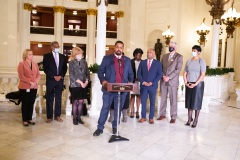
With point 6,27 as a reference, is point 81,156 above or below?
below

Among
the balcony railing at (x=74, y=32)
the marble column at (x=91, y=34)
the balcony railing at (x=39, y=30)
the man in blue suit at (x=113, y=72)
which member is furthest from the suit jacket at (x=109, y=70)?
the balcony railing at (x=39, y=30)

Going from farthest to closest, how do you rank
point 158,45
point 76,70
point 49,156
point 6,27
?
1. point 158,45
2. point 6,27
3. point 76,70
4. point 49,156

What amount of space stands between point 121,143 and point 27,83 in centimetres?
235

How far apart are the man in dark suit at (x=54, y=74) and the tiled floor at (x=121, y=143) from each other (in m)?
0.38

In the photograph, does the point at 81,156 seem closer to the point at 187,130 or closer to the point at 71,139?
the point at 71,139

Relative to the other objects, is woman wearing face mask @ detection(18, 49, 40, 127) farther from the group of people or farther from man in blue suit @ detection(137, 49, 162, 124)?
man in blue suit @ detection(137, 49, 162, 124)

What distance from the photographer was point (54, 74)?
5398 mm

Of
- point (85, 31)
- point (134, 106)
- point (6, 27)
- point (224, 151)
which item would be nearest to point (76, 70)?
point (134, 106)

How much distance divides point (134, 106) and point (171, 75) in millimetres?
1333

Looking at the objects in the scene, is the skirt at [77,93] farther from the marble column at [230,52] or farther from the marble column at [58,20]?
the marble column at [58,20]

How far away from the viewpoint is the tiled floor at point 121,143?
3721 millimetres

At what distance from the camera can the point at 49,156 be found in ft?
11.7

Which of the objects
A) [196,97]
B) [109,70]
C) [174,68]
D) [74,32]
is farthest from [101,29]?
[74,32]

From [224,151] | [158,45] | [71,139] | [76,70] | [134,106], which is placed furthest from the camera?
[158,45]
